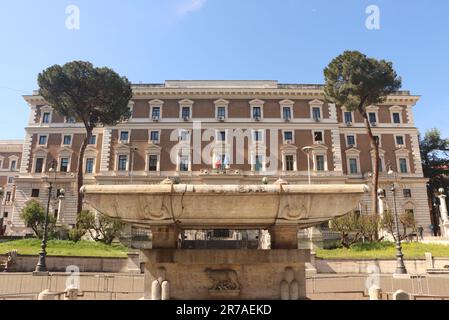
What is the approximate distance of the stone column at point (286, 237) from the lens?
18.7 ft

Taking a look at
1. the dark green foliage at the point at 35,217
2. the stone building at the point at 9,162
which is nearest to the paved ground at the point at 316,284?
the dark green foliage at the point at 35,217

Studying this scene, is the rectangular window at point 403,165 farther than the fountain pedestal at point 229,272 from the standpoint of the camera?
Yes

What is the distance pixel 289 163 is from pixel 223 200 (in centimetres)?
3766

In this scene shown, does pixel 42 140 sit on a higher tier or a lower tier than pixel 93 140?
lower

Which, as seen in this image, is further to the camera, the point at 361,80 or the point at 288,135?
the point at 288,135

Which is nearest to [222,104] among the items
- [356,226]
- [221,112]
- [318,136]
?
[221,112]

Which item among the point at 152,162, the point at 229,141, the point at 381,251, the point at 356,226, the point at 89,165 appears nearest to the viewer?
the point at 381,251

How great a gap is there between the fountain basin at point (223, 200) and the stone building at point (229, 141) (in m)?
34.5

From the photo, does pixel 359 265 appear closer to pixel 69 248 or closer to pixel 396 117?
pixel 69 248

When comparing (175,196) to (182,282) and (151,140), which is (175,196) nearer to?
(182,282)

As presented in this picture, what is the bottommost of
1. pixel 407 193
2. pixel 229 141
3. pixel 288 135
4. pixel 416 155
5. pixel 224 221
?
pixel 224 221

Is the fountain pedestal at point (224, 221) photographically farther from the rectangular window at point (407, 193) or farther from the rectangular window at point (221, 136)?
the rectangular window at point (407, 193)

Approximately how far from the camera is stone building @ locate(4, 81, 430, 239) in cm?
4100

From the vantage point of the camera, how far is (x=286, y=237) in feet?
18.8
